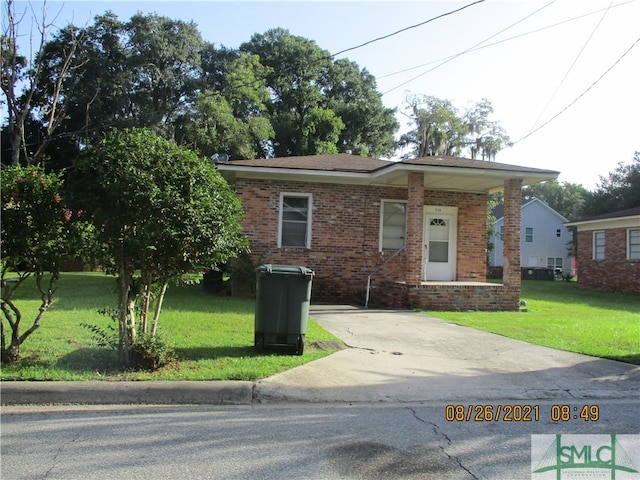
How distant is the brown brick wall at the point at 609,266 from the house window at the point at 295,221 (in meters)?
15.8

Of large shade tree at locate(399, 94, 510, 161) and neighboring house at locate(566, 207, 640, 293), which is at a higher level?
large shade tree at locate(399, 94, 510, 161)

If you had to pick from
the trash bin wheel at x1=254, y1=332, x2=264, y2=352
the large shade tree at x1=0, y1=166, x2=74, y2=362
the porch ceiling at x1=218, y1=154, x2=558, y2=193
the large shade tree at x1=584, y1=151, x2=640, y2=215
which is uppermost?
the large shade tree at x1=584, y1=151, x2=640, y2=215

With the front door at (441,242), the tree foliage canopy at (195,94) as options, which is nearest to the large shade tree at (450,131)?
the tree foliage canopy at (195,94)

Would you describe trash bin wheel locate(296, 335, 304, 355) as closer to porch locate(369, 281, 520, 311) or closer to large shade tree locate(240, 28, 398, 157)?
porch locate(369, 281, 520, 311)

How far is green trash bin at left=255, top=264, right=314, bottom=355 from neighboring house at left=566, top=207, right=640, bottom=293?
782 inches

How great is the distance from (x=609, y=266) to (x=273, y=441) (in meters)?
23.8

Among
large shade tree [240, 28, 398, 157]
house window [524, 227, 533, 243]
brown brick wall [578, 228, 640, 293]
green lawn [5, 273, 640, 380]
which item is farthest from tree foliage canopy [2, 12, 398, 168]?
brown brick wall [578, 228, 640, 293]

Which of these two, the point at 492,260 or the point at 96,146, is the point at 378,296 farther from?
the point at 492,260

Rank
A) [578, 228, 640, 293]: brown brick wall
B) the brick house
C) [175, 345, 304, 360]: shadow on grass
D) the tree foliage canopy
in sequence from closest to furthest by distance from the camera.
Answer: [175, 345, 304, 360]: shadow on grass, the brick house, [578, 228, 640, 293]: brown brick wall, the tree foliage canopy

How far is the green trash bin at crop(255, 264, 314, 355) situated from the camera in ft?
22.9

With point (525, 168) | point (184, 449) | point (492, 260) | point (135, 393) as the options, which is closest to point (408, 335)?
point (135, 393)

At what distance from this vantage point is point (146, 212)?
221 inches
